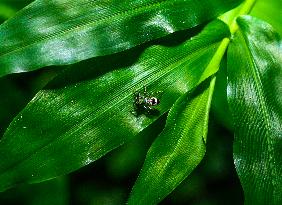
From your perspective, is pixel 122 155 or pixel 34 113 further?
pixel 122 155

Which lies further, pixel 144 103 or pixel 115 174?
pixel 115 174

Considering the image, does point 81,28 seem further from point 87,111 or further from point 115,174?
point 115,174

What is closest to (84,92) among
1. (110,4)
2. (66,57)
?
(66,57)

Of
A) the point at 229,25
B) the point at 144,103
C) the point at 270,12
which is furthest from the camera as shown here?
the point at 270,12

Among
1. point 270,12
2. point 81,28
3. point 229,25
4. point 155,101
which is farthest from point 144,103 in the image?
point 270,12

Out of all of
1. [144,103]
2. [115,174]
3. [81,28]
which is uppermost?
[81,28]

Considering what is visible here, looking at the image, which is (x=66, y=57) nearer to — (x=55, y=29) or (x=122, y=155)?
(x=55, y=29)
